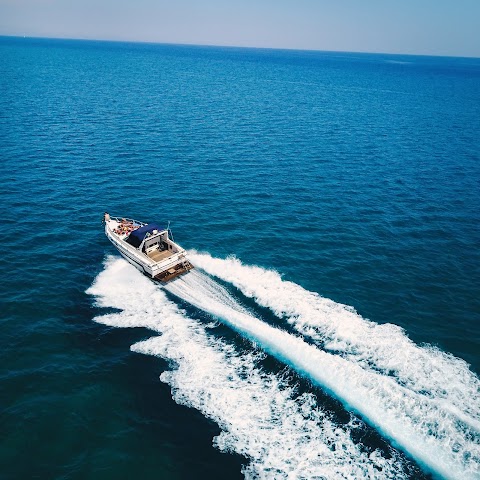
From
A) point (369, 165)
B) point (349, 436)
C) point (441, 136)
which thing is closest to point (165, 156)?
point (369, 165)

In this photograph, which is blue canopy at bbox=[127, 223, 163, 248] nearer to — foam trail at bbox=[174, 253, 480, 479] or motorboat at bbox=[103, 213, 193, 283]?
motorboat at bbox=[103, 213, 193, 283]

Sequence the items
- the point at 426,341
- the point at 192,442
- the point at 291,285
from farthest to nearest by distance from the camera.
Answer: the point at 291,285, the point at 426,341, the point at 192,442

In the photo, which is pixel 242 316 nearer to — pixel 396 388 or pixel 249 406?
pixel 249 406

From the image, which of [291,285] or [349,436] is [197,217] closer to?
[291,285]

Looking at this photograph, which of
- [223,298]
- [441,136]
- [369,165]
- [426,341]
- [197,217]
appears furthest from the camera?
[441,136]

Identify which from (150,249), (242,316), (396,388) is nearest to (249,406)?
(242,316)

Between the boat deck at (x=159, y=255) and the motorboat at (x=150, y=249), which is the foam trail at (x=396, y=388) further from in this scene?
the boat deck at (x=159, y=255)

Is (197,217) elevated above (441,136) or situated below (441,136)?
below
